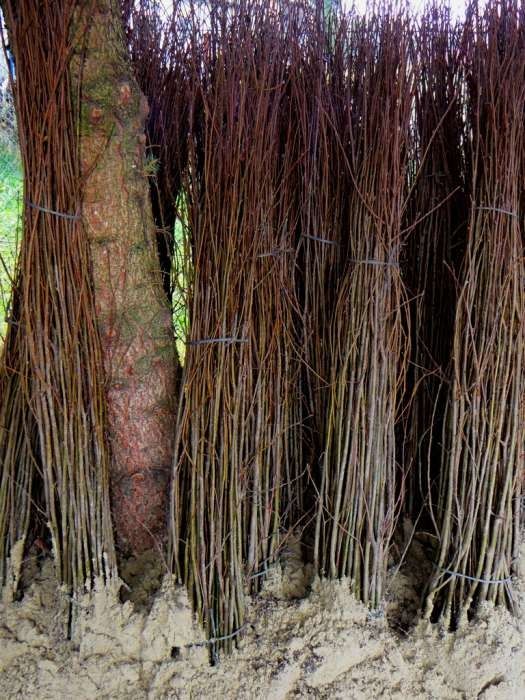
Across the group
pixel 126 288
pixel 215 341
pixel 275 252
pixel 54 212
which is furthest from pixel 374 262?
pixel 54 212

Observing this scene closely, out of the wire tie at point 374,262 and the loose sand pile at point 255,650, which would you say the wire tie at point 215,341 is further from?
the loose sand pile at point 255,650

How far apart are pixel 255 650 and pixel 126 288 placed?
3.34 feet

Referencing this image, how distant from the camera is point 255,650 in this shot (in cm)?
163

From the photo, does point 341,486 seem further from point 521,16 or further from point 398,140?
point 521,16

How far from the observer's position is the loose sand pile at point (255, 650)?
1.55 m

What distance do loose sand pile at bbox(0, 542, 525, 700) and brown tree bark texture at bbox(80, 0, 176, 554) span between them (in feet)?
0.74

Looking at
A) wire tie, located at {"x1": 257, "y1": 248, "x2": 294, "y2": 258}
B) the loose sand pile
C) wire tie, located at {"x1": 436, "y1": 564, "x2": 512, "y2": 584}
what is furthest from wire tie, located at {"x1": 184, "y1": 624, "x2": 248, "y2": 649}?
wire tie, located at {"x1": 257, "y1": 248, "x2": 294, "y2": 258}

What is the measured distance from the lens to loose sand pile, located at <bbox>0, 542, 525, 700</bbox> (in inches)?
61.1

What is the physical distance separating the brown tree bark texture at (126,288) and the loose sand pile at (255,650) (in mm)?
224

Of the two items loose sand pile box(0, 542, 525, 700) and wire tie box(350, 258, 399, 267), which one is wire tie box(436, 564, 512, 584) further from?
wire tie box(350, 258, 399, 267)

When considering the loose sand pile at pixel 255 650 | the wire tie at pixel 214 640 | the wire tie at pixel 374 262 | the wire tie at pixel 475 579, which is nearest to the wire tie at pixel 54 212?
the wire tie at pixel 374 262

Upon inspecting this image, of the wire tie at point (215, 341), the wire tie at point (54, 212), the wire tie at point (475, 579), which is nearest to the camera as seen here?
the wire tie at point (54, 212)

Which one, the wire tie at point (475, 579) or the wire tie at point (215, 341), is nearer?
the wire tie at point (215, 341)

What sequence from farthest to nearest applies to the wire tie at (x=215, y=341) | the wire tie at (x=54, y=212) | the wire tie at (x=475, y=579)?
the wire tie at (x=475, y=579), the wire tie at (x=215, y=341), the wire tie at (x=54, y=212)
